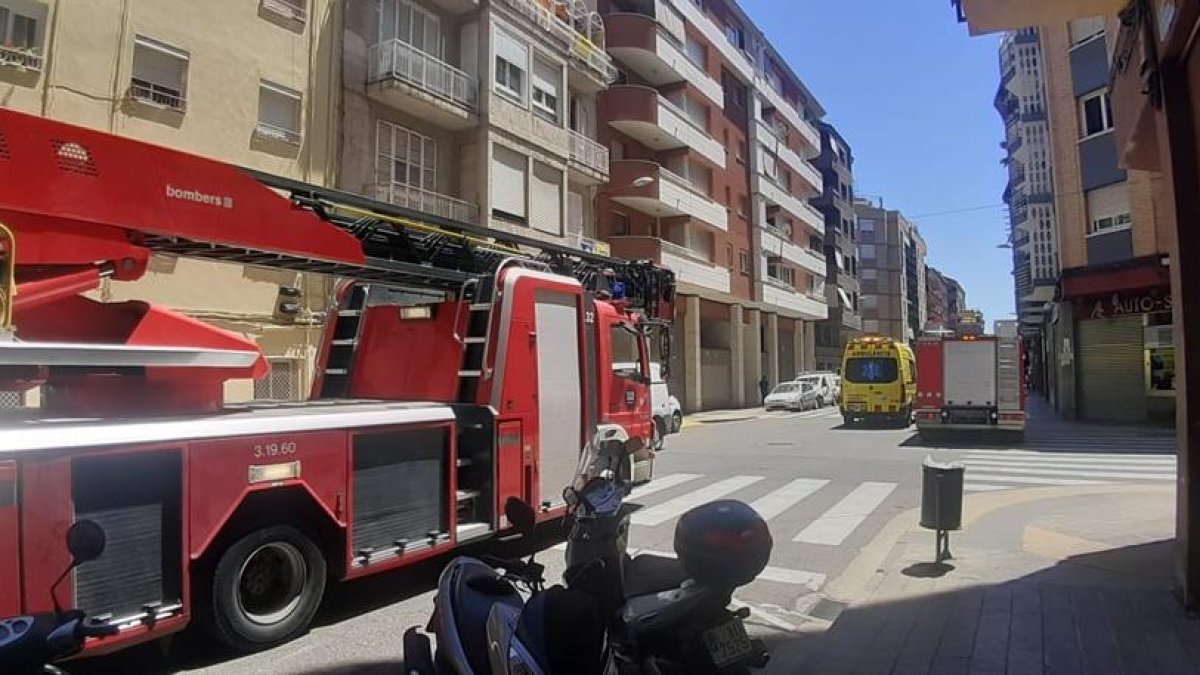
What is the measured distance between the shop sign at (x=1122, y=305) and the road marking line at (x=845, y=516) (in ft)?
52.4

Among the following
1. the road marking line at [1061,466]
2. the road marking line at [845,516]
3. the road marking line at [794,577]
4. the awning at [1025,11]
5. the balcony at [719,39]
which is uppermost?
the balcony at [719,39]

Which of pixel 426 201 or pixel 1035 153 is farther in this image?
pixel 1035 153

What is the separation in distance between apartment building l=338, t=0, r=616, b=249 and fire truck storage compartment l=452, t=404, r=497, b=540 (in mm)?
12062

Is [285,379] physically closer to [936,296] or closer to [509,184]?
[509,184]

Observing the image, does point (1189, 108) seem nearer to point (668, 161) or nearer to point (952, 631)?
point (952, 631)

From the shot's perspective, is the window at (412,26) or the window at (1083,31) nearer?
the window at (412,26)

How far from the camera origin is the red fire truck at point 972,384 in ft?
63.9

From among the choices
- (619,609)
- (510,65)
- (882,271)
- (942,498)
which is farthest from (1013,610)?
(882,271)

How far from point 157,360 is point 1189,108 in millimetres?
6858

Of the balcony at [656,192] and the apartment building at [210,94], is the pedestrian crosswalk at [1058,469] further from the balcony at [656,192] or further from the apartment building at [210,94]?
the balcony at [656,192]

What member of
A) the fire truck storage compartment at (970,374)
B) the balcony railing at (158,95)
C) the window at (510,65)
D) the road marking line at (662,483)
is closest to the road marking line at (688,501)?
the road marking line at (662,483)

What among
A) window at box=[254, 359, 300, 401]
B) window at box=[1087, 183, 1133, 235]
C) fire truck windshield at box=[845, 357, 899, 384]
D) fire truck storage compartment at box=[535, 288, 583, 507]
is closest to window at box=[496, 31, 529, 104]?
window at box=[254, 359, 300, 401]

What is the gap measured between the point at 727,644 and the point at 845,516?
22.0 feet

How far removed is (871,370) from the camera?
25.1 metres
